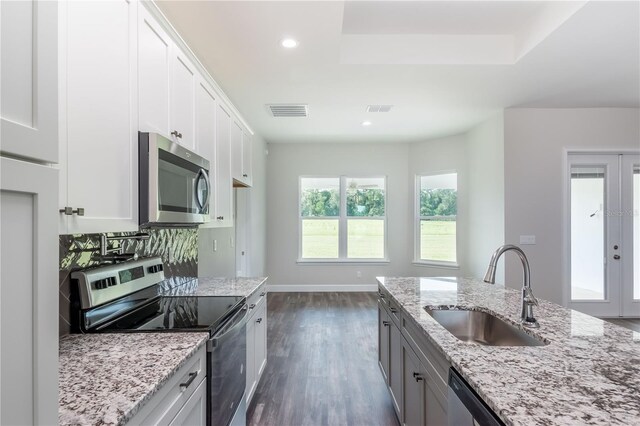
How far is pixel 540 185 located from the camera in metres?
4.20

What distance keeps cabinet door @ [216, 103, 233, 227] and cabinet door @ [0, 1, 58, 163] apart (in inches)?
75.2

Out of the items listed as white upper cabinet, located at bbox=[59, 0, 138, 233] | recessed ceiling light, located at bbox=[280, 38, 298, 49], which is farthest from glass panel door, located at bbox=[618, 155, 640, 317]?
white upper cabinet, located at bbox=[59, 0, 138, 233]

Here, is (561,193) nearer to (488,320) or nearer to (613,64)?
(613,64)

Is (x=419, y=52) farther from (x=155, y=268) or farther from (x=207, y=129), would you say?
(x=155, y=268)

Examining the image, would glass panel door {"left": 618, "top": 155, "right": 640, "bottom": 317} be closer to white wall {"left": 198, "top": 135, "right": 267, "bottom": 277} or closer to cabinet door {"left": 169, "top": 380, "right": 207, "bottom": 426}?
white wall {"left": 198, "top": 135, "right": 267, "bottom": 277}

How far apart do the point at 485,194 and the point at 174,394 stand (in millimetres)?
4716

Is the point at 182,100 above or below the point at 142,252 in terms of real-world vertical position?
above

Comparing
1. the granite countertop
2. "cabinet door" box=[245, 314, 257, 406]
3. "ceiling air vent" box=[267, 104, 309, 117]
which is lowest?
"cabinet door" box=[245, 314, 257, 406]

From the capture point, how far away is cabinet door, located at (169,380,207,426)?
1196 mm

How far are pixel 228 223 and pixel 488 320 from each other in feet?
6.72

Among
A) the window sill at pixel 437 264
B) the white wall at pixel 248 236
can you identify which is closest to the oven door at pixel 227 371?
the white wall at pixel 248 236

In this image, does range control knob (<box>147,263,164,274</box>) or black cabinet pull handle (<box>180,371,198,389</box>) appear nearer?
black cabinet pull handle (<box>180,371,198,389</box>)

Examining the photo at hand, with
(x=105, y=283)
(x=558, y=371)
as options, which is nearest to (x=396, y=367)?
(x=558, y=371)

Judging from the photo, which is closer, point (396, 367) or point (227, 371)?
point (227, 371)
